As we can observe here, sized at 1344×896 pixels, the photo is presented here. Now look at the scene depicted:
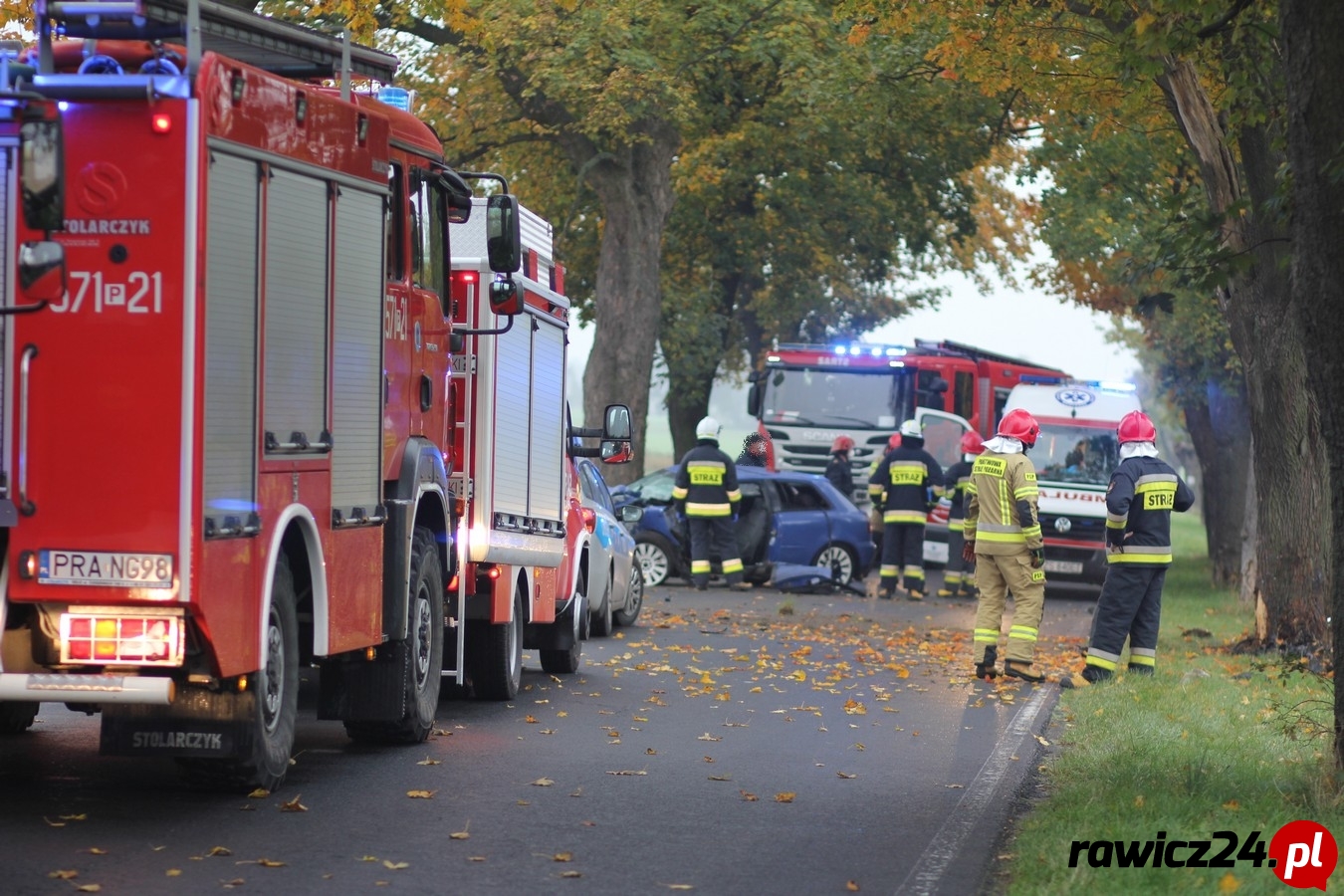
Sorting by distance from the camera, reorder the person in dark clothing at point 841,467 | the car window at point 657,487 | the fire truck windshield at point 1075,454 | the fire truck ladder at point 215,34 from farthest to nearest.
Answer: the person in dark clothing at point 841,467, the fire truck windshield at point 1075,454, the car window at point 657,487, the fire truck ladder at point 215,34

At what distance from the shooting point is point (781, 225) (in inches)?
1558

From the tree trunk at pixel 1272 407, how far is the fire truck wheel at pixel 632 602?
18.6 ft

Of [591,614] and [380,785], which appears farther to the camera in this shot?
[591,614]

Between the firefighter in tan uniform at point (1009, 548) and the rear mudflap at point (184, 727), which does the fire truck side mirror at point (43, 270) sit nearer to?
the rear mudflap at point (184, 727)

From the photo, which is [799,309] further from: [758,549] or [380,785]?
[380,785]

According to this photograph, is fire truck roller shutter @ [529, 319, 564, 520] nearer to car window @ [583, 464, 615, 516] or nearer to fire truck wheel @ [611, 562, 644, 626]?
car window @ [583, 464, 615, 516]

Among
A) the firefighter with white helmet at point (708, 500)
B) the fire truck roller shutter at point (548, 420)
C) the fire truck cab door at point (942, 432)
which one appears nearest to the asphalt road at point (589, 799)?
the fire truck roller shutter at point (548, 420)

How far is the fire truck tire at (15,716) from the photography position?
10.3 metres

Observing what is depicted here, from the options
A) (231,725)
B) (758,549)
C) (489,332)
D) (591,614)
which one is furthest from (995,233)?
(231,725)

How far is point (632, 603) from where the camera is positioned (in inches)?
748

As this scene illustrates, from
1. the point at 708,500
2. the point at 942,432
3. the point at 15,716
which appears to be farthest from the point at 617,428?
the point at 942,432

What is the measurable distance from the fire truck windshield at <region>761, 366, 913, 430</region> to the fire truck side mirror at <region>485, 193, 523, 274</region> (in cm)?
2114

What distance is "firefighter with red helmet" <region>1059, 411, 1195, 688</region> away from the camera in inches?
595

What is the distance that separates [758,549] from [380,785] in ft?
51.6
